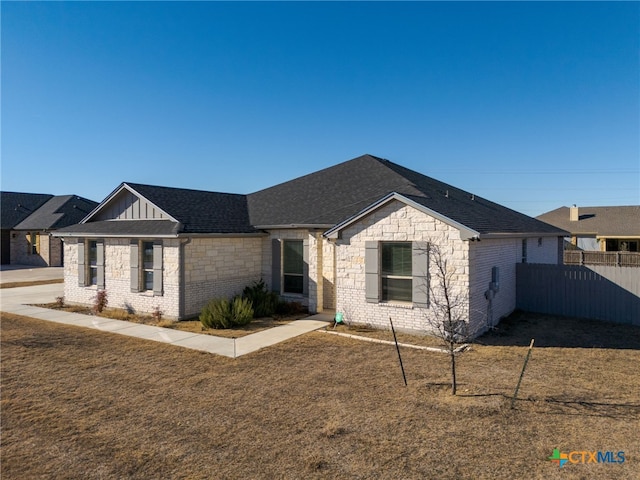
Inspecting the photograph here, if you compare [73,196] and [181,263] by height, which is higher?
[73,196]

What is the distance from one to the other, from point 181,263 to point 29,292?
1180 centimetres

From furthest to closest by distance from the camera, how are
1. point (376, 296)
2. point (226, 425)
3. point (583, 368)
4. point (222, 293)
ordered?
1. point (222, 293)
2. point (376, 296)
3. point (583, 368)
4. point (226, 425)

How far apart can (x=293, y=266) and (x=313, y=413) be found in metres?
9.11

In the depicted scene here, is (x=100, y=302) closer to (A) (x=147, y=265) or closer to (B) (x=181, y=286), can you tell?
(A) (x=147, y=265)

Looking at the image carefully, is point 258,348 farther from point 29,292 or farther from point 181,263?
point 29,292

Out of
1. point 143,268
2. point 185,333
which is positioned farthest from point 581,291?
point 143,268

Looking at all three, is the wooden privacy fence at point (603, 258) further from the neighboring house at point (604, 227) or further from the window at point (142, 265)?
the window at point (142, 265)

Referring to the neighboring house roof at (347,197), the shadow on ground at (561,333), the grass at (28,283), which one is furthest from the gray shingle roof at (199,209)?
the grass at (28,283)

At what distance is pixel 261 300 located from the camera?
A: 14383 mm

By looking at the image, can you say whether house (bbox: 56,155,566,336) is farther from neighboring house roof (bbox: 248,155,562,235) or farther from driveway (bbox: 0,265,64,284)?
driveway (bbox: 0,265,64,284)

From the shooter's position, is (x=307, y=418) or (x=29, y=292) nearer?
(x=307, y=418)

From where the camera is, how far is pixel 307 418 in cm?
604

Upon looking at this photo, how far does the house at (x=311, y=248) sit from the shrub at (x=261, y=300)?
0.50 meters

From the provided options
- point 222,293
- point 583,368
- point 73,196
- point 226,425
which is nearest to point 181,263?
point 222,293
